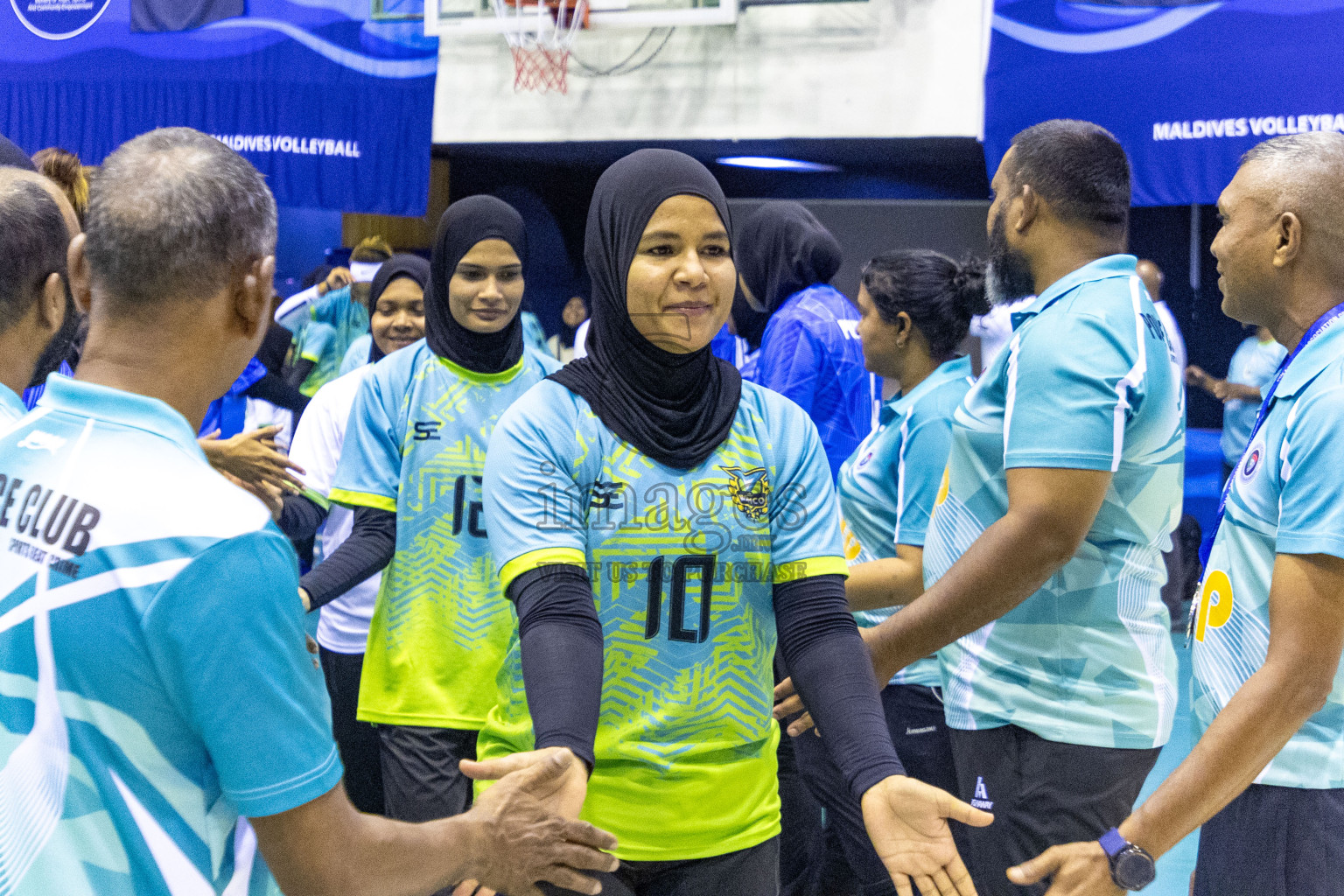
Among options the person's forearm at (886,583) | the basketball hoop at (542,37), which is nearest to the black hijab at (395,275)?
the person's forearm at (886,583)

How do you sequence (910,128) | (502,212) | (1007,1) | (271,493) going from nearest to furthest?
(271,493)
(502,212)
(1007,1)
(910,128)

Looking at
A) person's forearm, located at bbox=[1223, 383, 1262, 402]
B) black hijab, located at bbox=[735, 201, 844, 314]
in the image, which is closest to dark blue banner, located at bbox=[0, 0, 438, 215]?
black hijab, located at bbox=[735, 201, 844, 314]

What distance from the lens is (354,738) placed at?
130 inches

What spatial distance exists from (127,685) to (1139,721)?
1.77 meters

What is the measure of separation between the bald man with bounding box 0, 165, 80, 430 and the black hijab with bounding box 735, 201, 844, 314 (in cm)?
277

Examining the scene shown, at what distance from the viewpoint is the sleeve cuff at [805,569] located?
74.7 inches

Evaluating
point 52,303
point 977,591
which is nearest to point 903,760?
point 977,591

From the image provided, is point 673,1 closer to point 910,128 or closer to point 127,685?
point 910,128

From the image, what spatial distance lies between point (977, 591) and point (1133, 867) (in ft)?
1.79

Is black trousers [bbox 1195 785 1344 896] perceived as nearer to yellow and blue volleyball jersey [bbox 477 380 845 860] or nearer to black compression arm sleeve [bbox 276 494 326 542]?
yellow and blue volleyball jersey [bbox 477 380 845 860]

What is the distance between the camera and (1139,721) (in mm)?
2250

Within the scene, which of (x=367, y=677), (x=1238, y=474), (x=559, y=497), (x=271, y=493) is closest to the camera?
(x=559, y=497)

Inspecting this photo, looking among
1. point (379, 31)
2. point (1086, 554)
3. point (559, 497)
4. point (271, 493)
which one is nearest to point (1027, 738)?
point (1086, 554)

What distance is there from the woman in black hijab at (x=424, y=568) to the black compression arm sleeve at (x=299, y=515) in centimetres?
14
